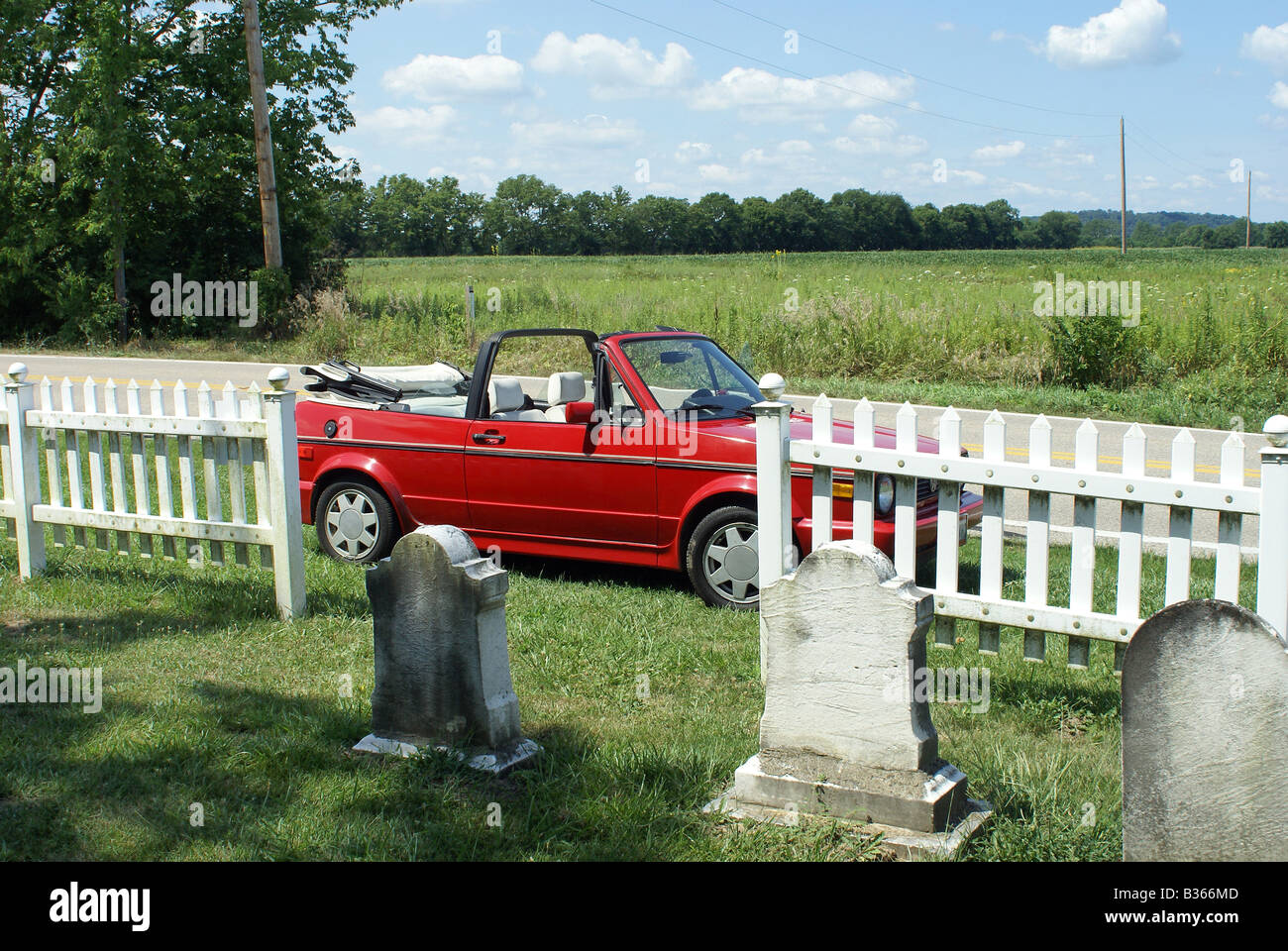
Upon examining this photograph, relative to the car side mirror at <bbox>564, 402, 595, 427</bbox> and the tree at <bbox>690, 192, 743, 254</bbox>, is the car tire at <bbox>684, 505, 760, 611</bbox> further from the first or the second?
the tree at <bbox>690, 192, 743, 254</bbox>

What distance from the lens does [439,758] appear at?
439 centimetres

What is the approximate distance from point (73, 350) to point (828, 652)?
24.8 m

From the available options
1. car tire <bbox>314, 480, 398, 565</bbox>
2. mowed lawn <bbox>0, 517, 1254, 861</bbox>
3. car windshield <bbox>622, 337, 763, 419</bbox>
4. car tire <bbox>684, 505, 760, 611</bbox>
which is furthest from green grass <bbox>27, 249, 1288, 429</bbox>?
mowed lawn <bbox>0, 517, 1254, 861</bbox>

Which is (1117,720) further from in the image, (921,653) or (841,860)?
(841,860)

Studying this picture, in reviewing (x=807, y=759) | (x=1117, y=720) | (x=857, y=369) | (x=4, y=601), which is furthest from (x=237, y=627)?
(x=857, y=369)

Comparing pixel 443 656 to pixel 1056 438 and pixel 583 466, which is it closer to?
pixel 583 466

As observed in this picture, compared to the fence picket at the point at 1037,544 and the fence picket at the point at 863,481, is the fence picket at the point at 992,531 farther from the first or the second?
the fence picket at the point at 863,481

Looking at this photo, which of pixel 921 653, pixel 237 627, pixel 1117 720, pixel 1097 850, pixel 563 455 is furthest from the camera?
pixel 563 455

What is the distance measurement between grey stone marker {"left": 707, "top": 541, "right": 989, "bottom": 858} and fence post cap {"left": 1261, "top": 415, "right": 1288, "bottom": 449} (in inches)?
59.1

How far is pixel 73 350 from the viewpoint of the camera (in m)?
24.5

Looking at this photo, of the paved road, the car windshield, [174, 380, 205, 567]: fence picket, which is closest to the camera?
[174, 380, 205, 567]: fence picket

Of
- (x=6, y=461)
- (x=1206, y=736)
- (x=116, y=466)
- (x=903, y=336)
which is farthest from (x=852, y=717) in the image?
(x=903, y=336)

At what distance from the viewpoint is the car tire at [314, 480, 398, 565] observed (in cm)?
798

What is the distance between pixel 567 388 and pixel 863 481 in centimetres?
291
